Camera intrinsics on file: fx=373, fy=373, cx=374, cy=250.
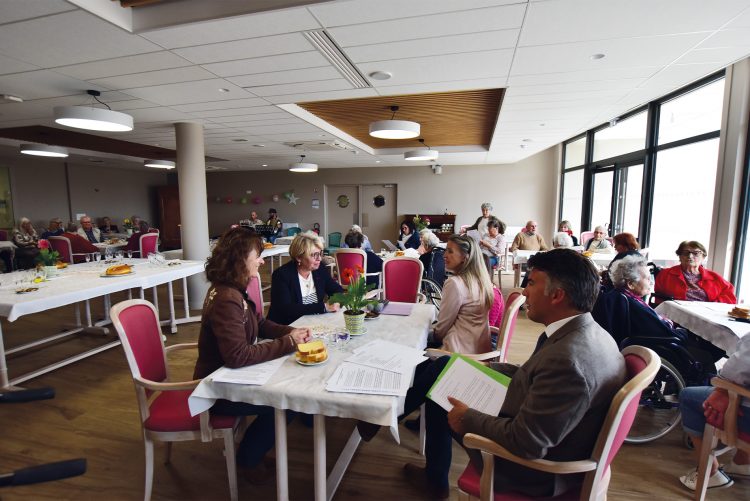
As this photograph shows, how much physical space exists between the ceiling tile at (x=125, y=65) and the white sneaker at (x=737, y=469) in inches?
182

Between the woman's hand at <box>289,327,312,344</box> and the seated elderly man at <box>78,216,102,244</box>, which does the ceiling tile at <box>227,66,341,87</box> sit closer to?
the woman's hand at <box>289,327,312,344</box>

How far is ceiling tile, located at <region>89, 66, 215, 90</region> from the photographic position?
10.7 feet

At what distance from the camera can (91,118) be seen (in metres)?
3.44

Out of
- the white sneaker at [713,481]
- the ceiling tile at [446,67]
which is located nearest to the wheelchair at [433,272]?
the ceiling tile at [446,67]

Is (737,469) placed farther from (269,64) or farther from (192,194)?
(192,194)

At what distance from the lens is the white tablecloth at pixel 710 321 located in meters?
2.33

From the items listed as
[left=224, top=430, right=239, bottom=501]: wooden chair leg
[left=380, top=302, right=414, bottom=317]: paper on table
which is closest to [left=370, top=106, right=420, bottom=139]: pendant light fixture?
[left=380, top=302, right=414, bottom=317]: paper on table

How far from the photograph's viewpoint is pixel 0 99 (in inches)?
162

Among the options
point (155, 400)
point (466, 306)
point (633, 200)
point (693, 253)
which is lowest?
point (155, 400)

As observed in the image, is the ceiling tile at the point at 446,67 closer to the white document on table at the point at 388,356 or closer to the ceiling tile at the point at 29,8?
the ceiling tile at the point at 29,8

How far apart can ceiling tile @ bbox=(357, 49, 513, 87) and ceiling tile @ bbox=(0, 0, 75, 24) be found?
1.97 m

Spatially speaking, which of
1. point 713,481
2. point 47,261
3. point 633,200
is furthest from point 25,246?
point 633,200

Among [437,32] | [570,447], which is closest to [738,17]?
[437,32]

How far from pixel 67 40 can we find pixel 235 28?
1.26 metres
